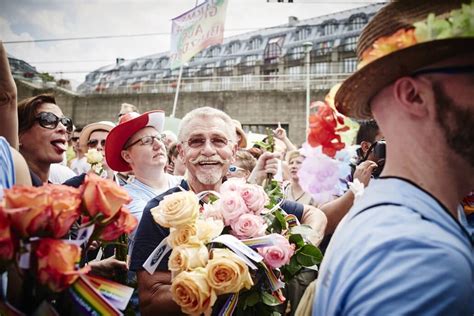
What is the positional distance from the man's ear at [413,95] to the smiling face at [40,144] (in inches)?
96.3

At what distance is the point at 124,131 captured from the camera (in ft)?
10.2

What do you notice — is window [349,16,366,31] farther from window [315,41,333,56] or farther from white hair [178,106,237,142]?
white hair [178,106,237,142]

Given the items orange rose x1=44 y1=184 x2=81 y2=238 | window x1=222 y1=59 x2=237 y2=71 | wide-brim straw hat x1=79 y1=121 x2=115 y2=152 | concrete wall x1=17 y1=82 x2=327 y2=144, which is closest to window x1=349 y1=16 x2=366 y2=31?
window x1=222 y1=59 x2=237 y2=71

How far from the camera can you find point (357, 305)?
35.5 inches

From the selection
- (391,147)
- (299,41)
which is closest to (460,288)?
(391,147)

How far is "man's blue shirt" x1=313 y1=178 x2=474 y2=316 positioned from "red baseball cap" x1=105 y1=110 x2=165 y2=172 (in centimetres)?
238

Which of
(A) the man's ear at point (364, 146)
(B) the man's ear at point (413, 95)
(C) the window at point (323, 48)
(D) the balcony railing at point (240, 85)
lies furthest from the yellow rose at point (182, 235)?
(C) the window at point (323, 48)

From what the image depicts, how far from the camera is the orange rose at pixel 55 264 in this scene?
956mm

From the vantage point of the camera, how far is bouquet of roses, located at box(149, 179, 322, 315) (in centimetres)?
152

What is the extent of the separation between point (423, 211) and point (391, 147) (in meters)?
0.22

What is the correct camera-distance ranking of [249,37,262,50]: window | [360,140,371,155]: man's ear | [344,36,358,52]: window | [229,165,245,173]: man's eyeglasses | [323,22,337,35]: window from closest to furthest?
[360,140,371,155]: man's ear → [229,165,245,173]: man's eyeglasses → [344,36,358,52]: window → [323,22,337,35]: window → [249,37,262,50]: window

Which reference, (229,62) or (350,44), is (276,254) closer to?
(350,44)

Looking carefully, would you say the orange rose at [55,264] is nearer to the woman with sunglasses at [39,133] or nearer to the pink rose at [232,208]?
the pink rose at [232,208]

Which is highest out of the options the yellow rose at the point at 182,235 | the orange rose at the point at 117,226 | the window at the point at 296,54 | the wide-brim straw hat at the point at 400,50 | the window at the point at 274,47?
the window at the point at 274,47
